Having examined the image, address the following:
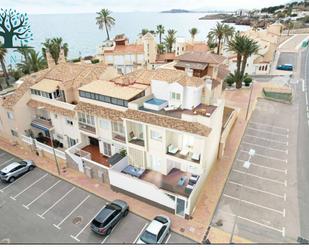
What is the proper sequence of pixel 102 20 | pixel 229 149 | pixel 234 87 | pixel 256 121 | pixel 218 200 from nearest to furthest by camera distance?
pixel 218 200
pixel 229 149
pixel 256 121
pixel 234 87
pixel 102 20

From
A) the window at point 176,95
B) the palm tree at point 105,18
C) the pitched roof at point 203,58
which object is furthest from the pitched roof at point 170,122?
the palm tree at point 105,18

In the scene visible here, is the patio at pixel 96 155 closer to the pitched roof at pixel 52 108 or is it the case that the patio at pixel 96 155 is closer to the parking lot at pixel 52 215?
the parking lot at pixel 52 215

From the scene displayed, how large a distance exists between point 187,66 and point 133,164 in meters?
16.4

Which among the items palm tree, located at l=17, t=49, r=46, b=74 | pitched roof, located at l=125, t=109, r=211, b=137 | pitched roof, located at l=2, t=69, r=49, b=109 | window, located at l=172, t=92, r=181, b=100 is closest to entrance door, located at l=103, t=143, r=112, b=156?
pitched roof, located at l=125, t=109, r=211, b=137

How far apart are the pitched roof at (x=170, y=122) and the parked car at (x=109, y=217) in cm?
863

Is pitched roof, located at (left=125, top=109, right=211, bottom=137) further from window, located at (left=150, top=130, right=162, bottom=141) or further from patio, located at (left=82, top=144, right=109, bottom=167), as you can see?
patio, located at (left=82, top=144, right=109, bottom=167)

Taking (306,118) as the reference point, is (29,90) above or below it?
above

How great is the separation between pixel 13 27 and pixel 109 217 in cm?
3662

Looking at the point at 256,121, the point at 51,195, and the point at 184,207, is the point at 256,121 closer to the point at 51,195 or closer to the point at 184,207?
the point at 184,207

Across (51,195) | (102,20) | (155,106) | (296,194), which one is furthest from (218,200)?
(102,20)

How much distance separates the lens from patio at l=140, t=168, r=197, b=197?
23750mm

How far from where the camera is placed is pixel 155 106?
25.4 metres

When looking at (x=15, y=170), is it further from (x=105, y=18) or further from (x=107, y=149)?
(x=105, y=18)

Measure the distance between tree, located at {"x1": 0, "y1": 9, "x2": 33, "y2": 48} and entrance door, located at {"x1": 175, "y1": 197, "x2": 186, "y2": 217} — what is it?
1491 inches
